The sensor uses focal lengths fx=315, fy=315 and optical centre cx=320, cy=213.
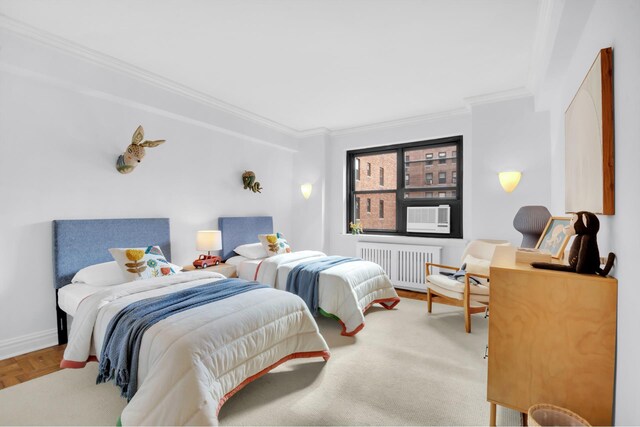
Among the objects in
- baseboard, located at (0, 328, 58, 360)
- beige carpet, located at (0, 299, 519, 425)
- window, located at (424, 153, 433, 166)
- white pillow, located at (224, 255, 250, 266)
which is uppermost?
window, located at (424, 153, 433, 166)

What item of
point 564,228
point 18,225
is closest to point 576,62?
point 564,228

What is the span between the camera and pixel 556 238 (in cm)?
205

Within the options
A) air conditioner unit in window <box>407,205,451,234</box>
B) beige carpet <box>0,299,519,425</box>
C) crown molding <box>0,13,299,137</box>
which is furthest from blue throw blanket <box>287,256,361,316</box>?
crown molding <box>0,13,299,137</box>

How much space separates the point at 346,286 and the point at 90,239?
2572 millimetres

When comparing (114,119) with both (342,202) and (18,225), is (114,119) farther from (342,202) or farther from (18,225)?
(342,202)

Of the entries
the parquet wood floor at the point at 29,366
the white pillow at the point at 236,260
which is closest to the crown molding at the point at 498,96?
Answer: the white pillow at the point at 236,260

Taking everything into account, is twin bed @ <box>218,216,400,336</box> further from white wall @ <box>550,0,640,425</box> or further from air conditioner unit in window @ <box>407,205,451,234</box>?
white wall @ <box>550,0,640,425</box>

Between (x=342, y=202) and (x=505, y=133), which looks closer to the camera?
(x=505, y=133)

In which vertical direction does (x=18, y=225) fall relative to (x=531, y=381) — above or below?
above

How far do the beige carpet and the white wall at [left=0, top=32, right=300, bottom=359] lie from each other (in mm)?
943

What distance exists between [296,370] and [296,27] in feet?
9.05

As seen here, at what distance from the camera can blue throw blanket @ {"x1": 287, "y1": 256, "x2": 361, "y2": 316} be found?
3.38 meters

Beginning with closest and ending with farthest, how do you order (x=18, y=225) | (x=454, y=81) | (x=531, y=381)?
(x=531, y=381), (x=18, y=225), (x=454, y=81)

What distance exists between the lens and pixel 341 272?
344 centimetres
